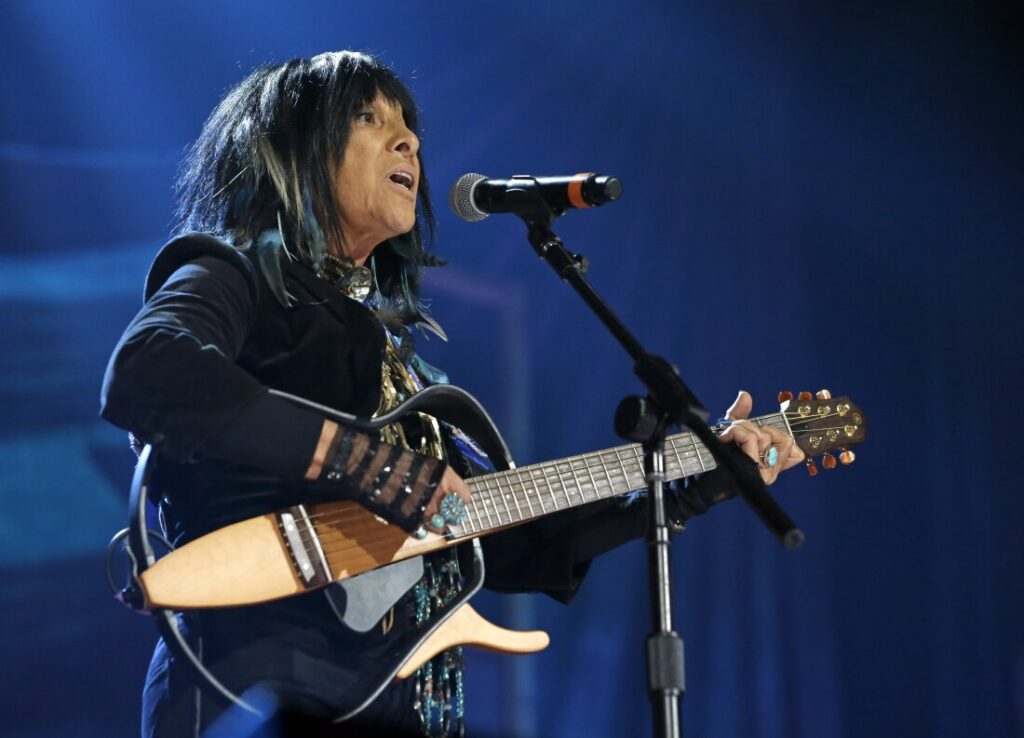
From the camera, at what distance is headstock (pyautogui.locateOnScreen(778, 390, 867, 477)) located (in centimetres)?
271

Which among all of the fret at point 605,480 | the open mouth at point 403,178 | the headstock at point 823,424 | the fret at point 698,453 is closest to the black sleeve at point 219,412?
the fret at point 605,480

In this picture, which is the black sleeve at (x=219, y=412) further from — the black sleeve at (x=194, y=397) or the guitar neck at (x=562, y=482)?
the guitar neck at (x=562, y=482)

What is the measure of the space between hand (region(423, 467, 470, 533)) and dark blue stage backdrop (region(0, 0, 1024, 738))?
163cm

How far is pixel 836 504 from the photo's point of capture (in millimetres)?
4379

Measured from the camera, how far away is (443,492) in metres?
1.96

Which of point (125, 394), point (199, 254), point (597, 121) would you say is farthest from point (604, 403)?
point (125, 394)

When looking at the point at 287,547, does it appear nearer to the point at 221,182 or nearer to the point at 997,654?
the point at 221,182

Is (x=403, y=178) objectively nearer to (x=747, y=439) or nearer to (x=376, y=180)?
(x=376, y=180)

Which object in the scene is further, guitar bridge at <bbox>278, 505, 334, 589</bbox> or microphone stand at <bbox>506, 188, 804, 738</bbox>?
guitar bridge at <bbox>278, 505, 334, 589</bbox>

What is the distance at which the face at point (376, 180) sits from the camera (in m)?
2.47

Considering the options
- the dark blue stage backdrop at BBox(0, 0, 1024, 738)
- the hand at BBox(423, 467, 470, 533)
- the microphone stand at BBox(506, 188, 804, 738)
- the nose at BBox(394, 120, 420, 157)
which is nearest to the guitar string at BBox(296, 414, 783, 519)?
the hand at BBox(423, 467, 470, 533)

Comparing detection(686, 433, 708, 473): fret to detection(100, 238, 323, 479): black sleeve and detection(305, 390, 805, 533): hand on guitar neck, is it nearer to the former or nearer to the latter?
detection(305, 390, 805, 533): hand on guitar neck

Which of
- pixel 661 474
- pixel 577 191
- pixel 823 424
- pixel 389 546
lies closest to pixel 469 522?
pixel 389 546

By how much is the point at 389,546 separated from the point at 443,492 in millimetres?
161
